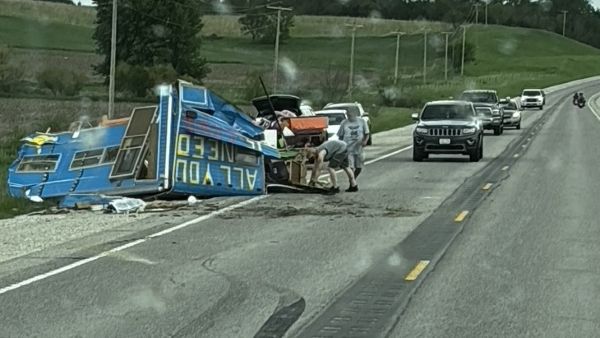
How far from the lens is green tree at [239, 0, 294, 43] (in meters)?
120

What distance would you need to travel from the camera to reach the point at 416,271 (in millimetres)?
11125

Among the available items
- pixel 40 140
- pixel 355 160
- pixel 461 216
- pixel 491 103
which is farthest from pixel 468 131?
pixel 491 103

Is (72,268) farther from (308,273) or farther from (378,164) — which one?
(378,164)

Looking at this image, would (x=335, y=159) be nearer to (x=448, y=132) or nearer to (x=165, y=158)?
(x=165, y=158)

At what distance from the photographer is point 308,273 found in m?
11.0

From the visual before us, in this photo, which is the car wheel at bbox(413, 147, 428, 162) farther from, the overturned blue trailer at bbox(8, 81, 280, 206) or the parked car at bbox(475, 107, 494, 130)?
the parked car at bbox(475, 107, 494, 130)

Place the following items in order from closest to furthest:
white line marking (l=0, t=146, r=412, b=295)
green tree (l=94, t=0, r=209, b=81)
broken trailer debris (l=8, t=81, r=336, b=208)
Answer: white line marking (l=0, t=146, r=412, b=295), broken trailer debris (l=8, t=81, r=336, b=208), green tree (l=94, t=0, r=209, b=81)

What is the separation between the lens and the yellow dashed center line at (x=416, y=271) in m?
10.7

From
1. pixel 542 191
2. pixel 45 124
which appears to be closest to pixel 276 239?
pixel 542 191

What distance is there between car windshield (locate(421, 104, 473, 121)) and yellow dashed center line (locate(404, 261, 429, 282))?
62.9 ft

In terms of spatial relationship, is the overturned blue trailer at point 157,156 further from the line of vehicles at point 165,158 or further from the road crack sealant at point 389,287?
the road crack sealant at point 389,287

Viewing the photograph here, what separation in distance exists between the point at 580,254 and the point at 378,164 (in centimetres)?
1644

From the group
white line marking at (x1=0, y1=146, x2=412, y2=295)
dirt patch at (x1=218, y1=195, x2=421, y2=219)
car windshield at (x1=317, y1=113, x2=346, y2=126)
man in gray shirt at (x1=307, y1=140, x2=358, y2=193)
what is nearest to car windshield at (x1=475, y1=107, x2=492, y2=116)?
car windshield at (x1=317, y1=113, x2=346, y2=126)

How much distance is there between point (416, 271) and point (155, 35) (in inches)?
3365
